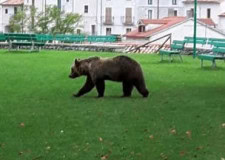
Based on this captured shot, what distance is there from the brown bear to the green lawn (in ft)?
0.89

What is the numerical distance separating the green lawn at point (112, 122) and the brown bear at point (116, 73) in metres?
0.27

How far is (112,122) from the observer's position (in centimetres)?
1312

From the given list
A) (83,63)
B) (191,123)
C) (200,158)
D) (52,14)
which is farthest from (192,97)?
(52,14)

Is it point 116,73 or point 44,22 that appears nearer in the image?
point 116,73

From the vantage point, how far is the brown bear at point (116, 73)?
55.2 feet

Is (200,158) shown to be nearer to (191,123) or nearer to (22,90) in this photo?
(191,123)

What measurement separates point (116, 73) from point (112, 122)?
3.87 meters

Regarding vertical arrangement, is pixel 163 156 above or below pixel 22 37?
below

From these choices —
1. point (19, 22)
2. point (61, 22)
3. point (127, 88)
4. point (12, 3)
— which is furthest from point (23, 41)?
point (12, 3)

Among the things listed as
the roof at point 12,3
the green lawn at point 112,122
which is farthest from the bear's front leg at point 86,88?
the roof at point 12,3

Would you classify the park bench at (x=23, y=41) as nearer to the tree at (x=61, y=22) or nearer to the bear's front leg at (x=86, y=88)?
the bear's front leg at (x=86, y=88)

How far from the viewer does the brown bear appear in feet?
55.2

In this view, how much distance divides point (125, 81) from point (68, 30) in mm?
63738

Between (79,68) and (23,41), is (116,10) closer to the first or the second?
(23,41)
